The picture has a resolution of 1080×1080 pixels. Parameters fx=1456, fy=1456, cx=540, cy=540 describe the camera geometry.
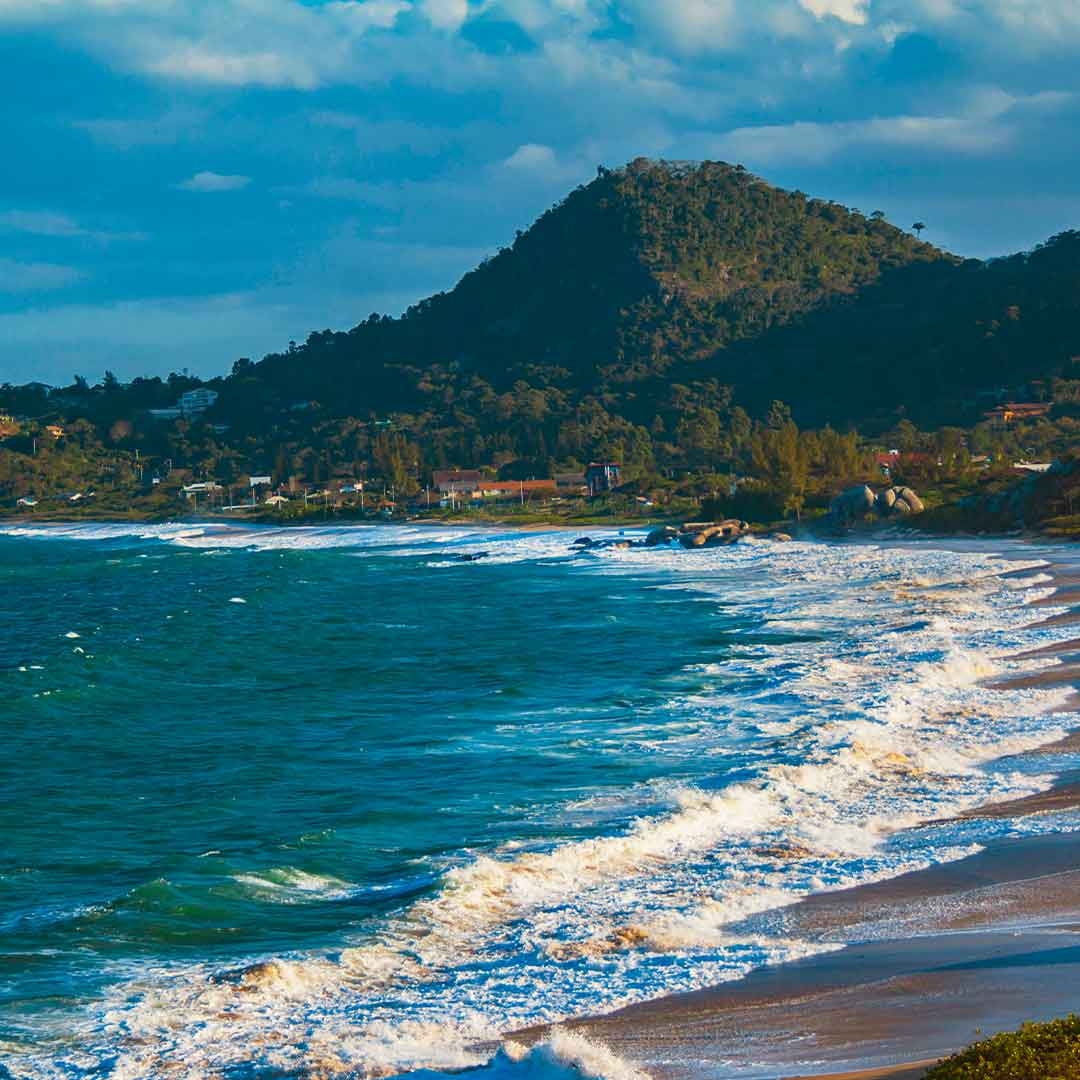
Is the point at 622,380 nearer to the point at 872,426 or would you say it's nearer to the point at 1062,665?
the point at 872,426

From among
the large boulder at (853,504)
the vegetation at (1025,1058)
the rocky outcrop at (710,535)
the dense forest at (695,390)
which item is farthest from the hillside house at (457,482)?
the vegetation at (1025,1058)

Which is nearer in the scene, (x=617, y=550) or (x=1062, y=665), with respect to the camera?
(x=1062, y=665)

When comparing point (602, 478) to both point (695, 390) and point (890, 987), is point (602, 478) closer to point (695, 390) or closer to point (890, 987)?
point (695, 390)

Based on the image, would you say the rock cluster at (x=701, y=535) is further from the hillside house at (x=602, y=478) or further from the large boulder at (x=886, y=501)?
the hillside house at (x=602, y=478)

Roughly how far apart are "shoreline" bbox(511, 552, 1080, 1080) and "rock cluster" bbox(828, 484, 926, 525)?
185ft

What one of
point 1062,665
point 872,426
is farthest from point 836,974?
point 872,426

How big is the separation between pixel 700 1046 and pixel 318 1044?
2667 mm

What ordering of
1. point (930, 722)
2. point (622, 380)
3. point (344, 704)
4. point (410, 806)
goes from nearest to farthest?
point (410, 806) → point (930, 722) → point (344, 704) → point (622, 380)

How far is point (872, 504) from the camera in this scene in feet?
228

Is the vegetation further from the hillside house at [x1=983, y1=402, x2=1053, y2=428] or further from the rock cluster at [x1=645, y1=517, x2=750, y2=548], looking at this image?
the hillside house at [x1=983, y1=402, x2=1053, y2=428]

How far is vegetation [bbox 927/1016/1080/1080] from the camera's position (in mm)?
6703

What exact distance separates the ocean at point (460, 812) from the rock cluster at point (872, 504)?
28.6m

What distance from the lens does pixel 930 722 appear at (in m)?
20.5

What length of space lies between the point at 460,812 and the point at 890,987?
321 inches
